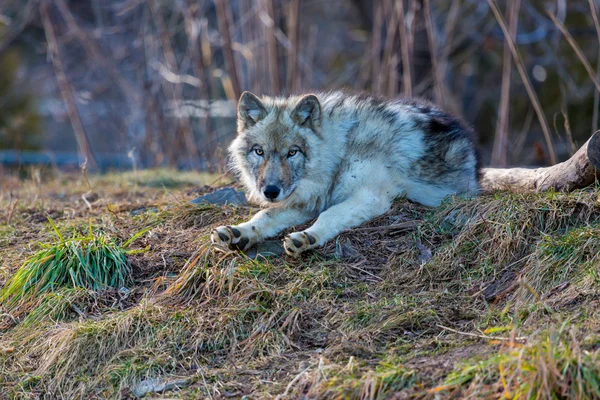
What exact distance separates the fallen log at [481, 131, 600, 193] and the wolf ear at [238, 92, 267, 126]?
2009 mm

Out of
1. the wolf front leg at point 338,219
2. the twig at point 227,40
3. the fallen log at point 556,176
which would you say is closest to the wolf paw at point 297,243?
the wolf front leg at point 338,219

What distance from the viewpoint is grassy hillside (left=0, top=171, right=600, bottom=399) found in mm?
3119

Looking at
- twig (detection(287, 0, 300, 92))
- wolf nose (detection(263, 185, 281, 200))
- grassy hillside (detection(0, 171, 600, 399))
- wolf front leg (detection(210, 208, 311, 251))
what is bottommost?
grassy hillside (detection(0, 171, 600, 399))

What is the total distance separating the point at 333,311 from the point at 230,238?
1.03 metres

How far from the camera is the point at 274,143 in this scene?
202 inches

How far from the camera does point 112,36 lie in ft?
46.8

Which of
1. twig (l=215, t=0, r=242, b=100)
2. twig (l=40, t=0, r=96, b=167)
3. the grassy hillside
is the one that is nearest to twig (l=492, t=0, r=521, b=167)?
twig (l=215, t=0, r=242, b=100)

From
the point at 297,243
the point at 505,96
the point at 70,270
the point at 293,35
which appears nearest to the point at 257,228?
the point at 297,243

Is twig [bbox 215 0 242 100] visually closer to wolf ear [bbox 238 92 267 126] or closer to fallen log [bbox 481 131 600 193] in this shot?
wolf ear [bbox 238 92 267 126]

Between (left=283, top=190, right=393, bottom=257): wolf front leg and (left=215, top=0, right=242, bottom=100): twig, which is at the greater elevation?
(left=215, top=0, right=242, bottom=100): twig

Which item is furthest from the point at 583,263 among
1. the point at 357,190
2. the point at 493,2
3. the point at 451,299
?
the point at 493,2

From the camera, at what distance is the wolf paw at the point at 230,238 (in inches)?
179

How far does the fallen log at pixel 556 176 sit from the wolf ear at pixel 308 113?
1.57 meters

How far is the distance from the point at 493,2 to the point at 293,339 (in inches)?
194
